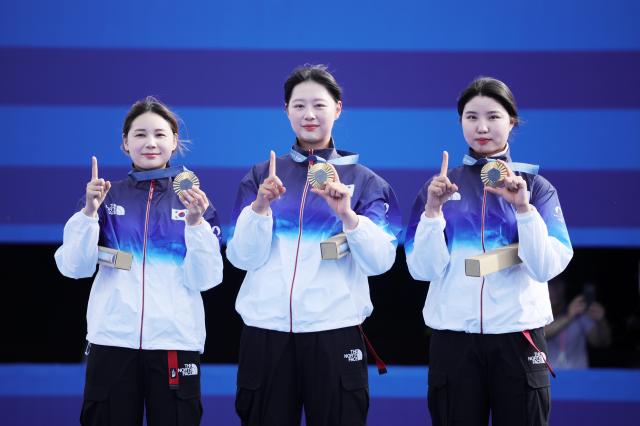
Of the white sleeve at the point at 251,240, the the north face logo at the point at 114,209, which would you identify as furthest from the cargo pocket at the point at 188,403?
the the north face logo at the point at 114,209

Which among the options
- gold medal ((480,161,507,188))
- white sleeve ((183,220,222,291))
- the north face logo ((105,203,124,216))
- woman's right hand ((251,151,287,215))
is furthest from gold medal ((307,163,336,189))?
the north face logo ((105,203,124,216))

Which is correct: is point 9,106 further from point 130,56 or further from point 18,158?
point 130,56

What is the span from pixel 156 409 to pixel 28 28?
250cm

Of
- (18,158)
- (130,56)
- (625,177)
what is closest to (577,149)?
(625,177)

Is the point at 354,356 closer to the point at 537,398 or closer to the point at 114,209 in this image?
the point at 537,398

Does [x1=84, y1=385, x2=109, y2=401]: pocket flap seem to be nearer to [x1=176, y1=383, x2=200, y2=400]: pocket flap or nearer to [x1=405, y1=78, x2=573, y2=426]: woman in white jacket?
[x1=176, y1=383, x2=200, y2=400]: pocket flap

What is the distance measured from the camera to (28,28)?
17.0 ft

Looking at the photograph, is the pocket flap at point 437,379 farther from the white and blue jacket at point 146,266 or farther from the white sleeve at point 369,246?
the white and blue jacket at point 146,266

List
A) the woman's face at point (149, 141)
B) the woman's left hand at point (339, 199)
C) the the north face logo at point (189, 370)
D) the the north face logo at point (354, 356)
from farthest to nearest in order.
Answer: the woman's face at point (149, 141) → the the north face logo at point (189, 370) → the the north face logo at point (354, 356) → the woman's left hand at point (339, 199)

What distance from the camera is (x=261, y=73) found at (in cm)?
515

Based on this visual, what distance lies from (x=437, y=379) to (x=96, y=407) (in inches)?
55.0

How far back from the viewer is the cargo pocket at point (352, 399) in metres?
3.66

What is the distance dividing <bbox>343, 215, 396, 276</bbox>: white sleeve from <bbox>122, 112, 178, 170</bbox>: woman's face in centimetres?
94

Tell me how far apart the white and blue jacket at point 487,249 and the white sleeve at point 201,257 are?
32.3 inches
